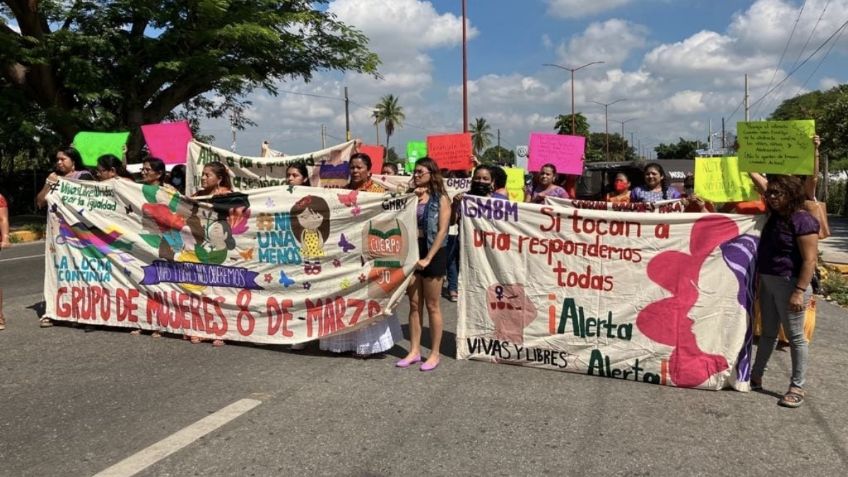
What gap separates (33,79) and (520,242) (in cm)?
1798

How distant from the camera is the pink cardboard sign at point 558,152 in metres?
7.72

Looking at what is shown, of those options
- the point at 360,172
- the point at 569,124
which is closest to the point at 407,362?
the point at 360,172

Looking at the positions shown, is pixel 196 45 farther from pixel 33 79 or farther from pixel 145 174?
pixel 145 174

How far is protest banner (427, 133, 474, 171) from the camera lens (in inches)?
355

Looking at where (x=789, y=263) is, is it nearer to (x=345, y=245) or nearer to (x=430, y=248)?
(x=430, y=248)

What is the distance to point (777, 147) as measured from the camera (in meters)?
4.32

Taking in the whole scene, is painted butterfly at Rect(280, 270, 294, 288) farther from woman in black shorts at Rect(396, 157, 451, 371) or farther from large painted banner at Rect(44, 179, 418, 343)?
woman in black shorts at Rect(396, 157, 451, 371)

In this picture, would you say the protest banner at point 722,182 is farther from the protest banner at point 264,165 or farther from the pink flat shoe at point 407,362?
the protest banner at point 264,165

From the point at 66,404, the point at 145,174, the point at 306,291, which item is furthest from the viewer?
the point at 145,174

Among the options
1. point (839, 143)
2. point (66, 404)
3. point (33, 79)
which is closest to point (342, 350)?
point (66, 404)

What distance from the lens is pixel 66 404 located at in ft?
13.4

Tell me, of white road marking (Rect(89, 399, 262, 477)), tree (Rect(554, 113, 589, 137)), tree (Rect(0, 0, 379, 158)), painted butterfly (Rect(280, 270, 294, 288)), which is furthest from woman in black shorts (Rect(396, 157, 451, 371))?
tree (Rect(554, 113, 589, 137))

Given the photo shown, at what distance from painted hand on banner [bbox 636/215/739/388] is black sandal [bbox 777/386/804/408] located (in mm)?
413

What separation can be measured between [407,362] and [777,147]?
313 centimetres
